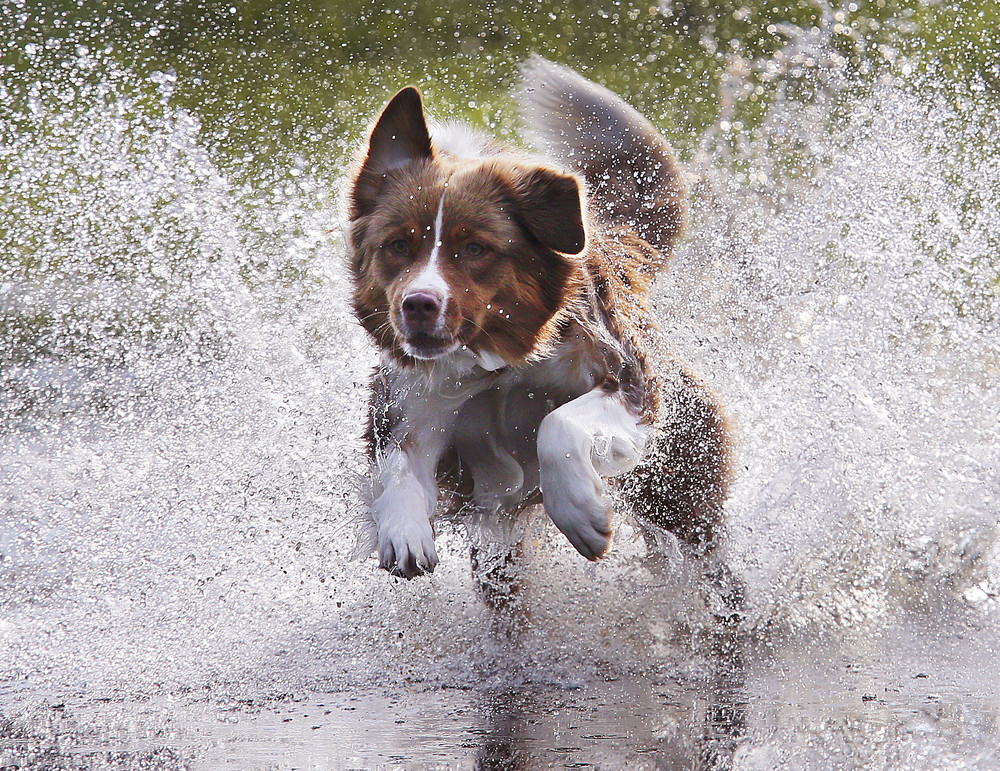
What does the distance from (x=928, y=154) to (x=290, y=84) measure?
6.86m

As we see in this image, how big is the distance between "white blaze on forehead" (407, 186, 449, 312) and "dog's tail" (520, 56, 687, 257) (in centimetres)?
88

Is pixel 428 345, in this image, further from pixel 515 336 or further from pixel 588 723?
pixel 588 723

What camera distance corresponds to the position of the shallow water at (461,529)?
2.34 meters

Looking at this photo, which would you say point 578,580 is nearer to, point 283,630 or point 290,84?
A: point 283,630

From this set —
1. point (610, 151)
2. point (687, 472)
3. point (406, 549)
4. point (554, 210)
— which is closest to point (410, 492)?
point (406, 549)

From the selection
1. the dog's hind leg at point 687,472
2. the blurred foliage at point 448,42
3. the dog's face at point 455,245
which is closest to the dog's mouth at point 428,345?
the dog's face at point 455,245

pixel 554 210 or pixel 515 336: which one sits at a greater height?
pixel 554 210

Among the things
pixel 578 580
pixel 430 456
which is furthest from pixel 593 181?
pixel 578 580

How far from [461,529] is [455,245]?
53.1 inches

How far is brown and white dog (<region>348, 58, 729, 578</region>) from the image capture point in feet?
9.23

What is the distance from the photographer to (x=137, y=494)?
4.33 metres

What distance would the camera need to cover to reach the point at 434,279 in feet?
8.99

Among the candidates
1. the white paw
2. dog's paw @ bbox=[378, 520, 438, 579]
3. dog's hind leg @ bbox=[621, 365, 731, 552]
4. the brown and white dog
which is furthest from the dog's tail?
dog's paw @ bbox=[378, 520, 438, 579]

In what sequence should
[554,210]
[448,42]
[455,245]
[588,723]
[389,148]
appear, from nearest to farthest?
[588,723], [455,245], [554,210], [389,148], [448,42]
